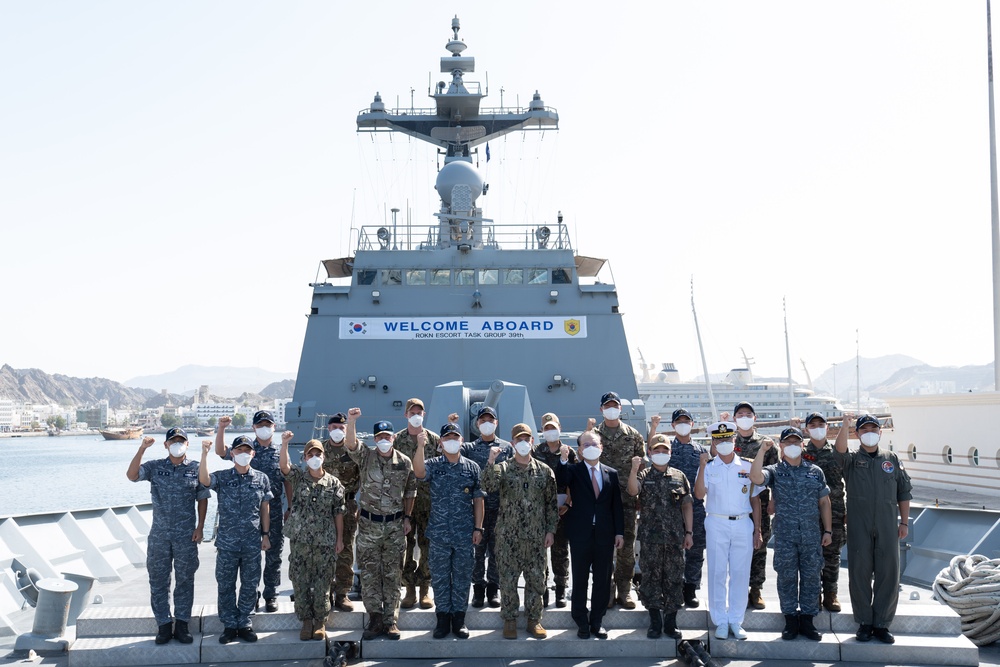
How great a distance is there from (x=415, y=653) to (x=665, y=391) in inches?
2799

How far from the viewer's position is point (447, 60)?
1711cm

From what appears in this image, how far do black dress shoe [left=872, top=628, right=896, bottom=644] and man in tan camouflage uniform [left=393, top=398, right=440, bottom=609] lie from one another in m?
3.05

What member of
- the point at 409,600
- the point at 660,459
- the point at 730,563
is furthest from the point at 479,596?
the point at 730,563

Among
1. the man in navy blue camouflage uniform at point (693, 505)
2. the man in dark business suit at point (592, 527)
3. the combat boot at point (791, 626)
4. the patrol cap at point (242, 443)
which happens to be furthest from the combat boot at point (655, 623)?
the patrol cap at point (242, 443)

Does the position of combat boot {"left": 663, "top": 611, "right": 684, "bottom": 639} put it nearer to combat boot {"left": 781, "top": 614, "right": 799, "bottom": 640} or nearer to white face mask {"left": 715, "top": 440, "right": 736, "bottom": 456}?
combat boot {"left": 781, "top": 614, "right": 799, "bottom": 640}

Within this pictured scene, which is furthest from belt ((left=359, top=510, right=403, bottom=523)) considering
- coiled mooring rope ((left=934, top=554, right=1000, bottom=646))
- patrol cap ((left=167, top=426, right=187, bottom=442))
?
coiled mooring rope ((left=934, top=554, right=1000, bottom=646))

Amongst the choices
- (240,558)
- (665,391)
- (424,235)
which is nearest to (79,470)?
(665,391)

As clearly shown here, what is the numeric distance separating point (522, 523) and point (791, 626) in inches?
75.3

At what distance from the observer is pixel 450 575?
17.9 ft

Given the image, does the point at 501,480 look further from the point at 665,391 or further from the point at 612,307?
the point at 665,391

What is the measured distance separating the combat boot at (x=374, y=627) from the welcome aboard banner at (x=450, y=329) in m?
7.23

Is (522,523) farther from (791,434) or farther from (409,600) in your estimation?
(791,434)

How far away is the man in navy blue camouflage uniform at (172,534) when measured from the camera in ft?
17.4

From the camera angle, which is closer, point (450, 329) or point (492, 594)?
point (492, 594)
